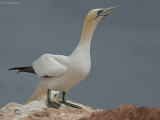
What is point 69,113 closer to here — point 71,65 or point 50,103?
point 50,103

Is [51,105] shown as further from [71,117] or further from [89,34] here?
[89,34]

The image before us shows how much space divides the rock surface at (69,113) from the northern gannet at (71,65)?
326mm

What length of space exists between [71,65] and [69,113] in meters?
1.08

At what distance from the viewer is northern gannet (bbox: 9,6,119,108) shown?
7.63 meters

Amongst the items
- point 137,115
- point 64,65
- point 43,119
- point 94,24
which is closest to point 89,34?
point 94,24

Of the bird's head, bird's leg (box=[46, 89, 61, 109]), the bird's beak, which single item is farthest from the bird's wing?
the bird's beak

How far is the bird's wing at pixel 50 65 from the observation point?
7664 millimetres

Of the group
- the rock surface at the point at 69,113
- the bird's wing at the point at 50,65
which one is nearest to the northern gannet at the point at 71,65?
the bird's wing at the point at 50,65

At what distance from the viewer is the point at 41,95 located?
8.35m

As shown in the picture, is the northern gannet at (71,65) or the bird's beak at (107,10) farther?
the bird's beak at (107,10)

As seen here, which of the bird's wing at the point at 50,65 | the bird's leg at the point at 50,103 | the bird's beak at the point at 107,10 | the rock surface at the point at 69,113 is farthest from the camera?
the bird's beak at the point at 107,10

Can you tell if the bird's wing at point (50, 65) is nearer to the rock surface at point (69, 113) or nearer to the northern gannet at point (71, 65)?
the northern gannet at point (71, 65)

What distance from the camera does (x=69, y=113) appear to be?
24.2ft

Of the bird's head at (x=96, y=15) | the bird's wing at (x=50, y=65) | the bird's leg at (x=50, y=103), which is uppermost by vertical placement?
the bird's head at (x=96, y=15)
